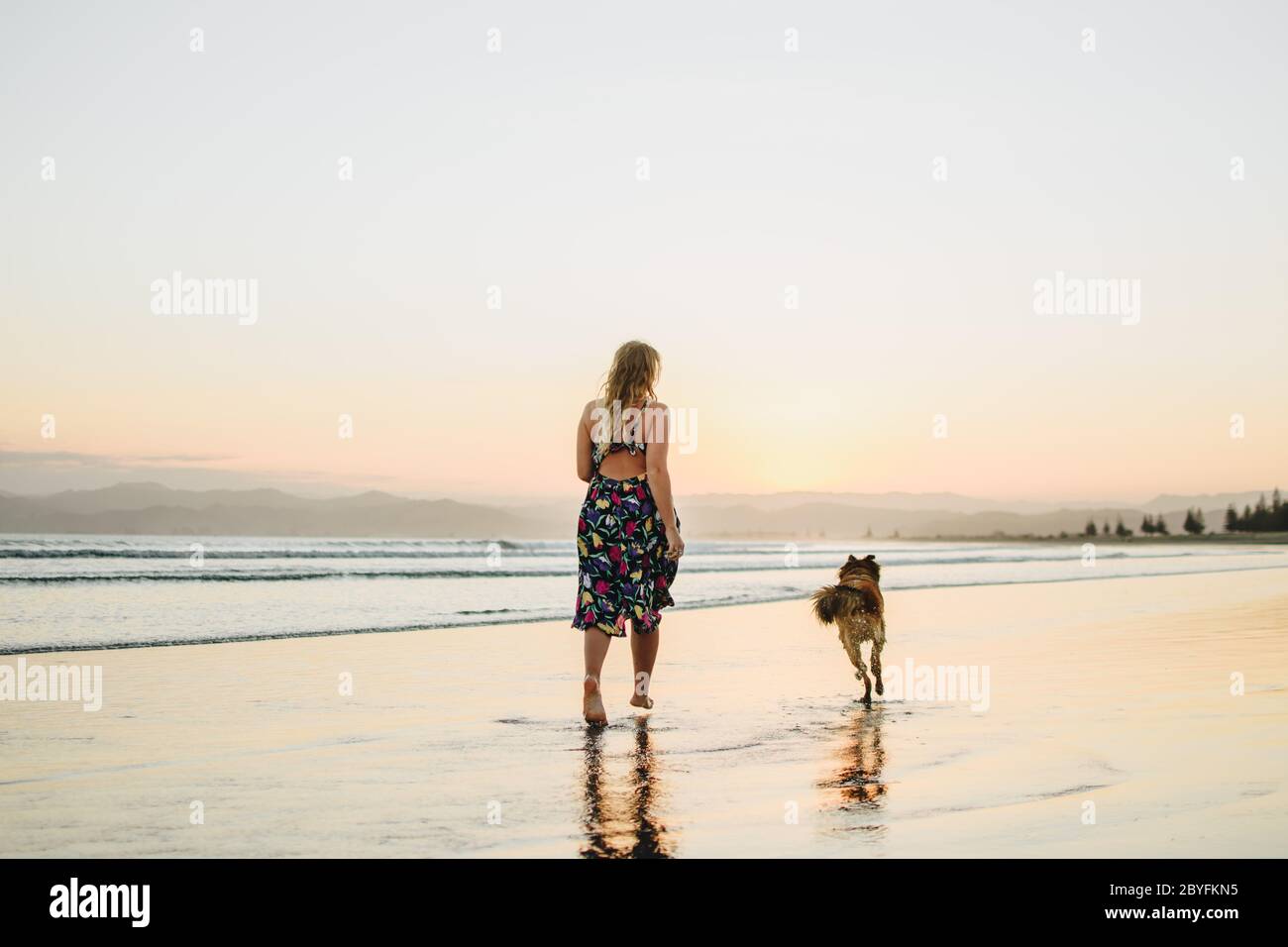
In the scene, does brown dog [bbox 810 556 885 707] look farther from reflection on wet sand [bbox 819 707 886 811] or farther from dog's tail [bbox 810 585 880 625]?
reflection on wet sand [bbox 819 707 886 811]

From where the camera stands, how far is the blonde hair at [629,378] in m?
6.82

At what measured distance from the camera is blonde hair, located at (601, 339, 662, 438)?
6.82 m

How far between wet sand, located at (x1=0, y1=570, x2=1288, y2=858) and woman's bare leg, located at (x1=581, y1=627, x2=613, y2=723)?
27 centimetres

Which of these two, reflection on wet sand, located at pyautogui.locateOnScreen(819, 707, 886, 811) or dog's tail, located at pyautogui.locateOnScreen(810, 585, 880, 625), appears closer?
reflection on wet sand, located at pyautogui.locateOnScreen(819, 707, 886, 811)

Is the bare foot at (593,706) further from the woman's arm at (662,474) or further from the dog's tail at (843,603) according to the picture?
the dog's tail at (843,603)

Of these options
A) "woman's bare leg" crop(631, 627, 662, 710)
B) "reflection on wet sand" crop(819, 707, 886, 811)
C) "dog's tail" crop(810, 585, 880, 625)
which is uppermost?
"dog's tail" crop(810, 585, 880, 625)

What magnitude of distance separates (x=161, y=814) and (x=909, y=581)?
20.0 meters

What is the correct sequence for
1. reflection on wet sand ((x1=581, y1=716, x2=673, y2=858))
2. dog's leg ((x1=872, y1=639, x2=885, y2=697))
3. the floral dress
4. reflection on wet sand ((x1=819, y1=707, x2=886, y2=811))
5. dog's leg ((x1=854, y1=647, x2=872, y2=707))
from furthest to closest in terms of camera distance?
dog's leg ((x1=872, y1=639, x2=885, y2=697)), dog's leg ((x1=854, y1=647, x2=872, y2=707)), the floral dress, reflection on wet sand ((x1=819, y1=707, x2=886, y2=811)), reflection on wet sand ((x1=581, y1=716, x2=673, y2=858))

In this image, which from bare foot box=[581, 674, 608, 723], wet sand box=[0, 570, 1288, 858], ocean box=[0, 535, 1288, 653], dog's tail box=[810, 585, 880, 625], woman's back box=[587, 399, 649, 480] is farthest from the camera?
ocean box=[0, 535, 1288, 653]

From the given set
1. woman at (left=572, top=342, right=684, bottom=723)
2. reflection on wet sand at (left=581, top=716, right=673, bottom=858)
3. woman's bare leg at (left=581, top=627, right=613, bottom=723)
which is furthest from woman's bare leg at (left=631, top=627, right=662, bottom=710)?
reflection on wet sand at (left=581, top=716, right=673, bottom=858)

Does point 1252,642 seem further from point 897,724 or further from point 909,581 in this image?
point 909,581
